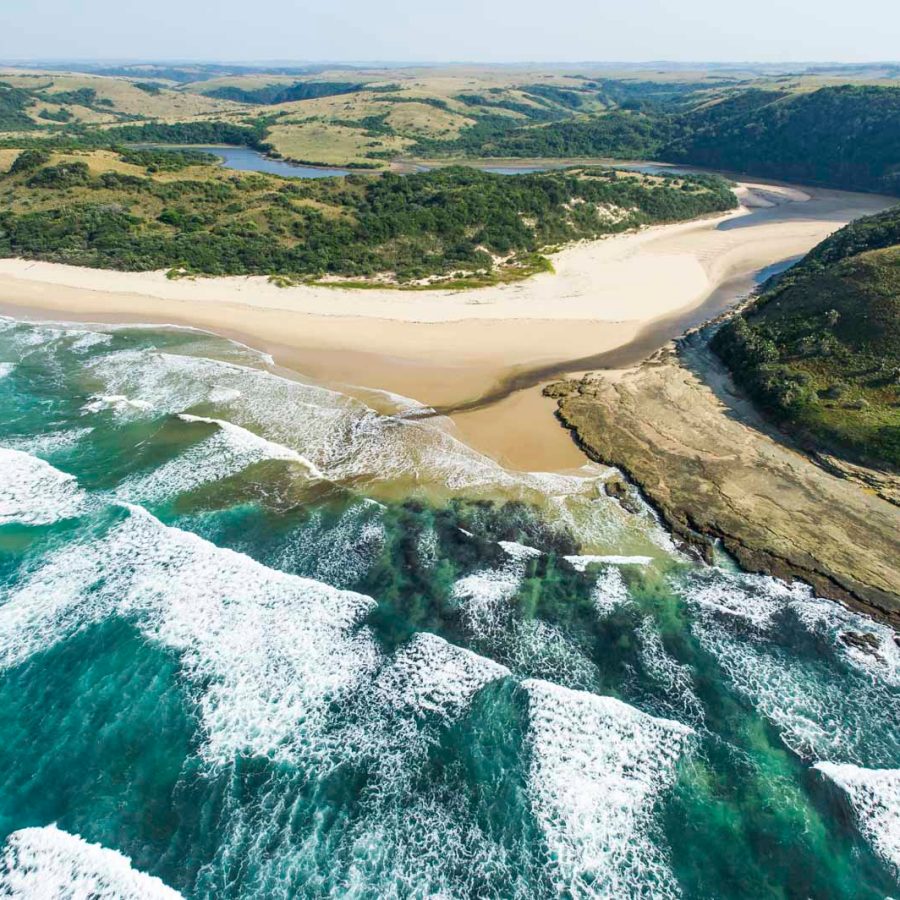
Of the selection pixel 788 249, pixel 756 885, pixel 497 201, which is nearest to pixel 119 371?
pixel 756 885

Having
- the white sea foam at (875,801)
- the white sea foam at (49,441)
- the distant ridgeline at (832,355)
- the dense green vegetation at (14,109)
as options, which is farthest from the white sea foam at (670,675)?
the dense green vegetation at (14,109)

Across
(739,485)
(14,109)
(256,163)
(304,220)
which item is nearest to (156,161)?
(304,220)

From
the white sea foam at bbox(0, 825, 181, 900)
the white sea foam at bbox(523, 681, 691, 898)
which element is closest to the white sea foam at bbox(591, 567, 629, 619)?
the white sea foam at bbox(523, 681, 691, 898)

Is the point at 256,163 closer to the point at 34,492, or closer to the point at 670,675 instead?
the point at 34,492

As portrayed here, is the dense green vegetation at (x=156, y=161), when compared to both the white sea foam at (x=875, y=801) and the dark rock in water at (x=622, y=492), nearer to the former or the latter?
the dark rock in water at (x=622, y=492)

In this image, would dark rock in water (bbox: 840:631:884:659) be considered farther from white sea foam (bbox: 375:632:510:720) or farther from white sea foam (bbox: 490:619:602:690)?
white sea foam (bbox: 375:632:510:720)

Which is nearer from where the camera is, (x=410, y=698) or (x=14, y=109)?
(x=410, y=698)
